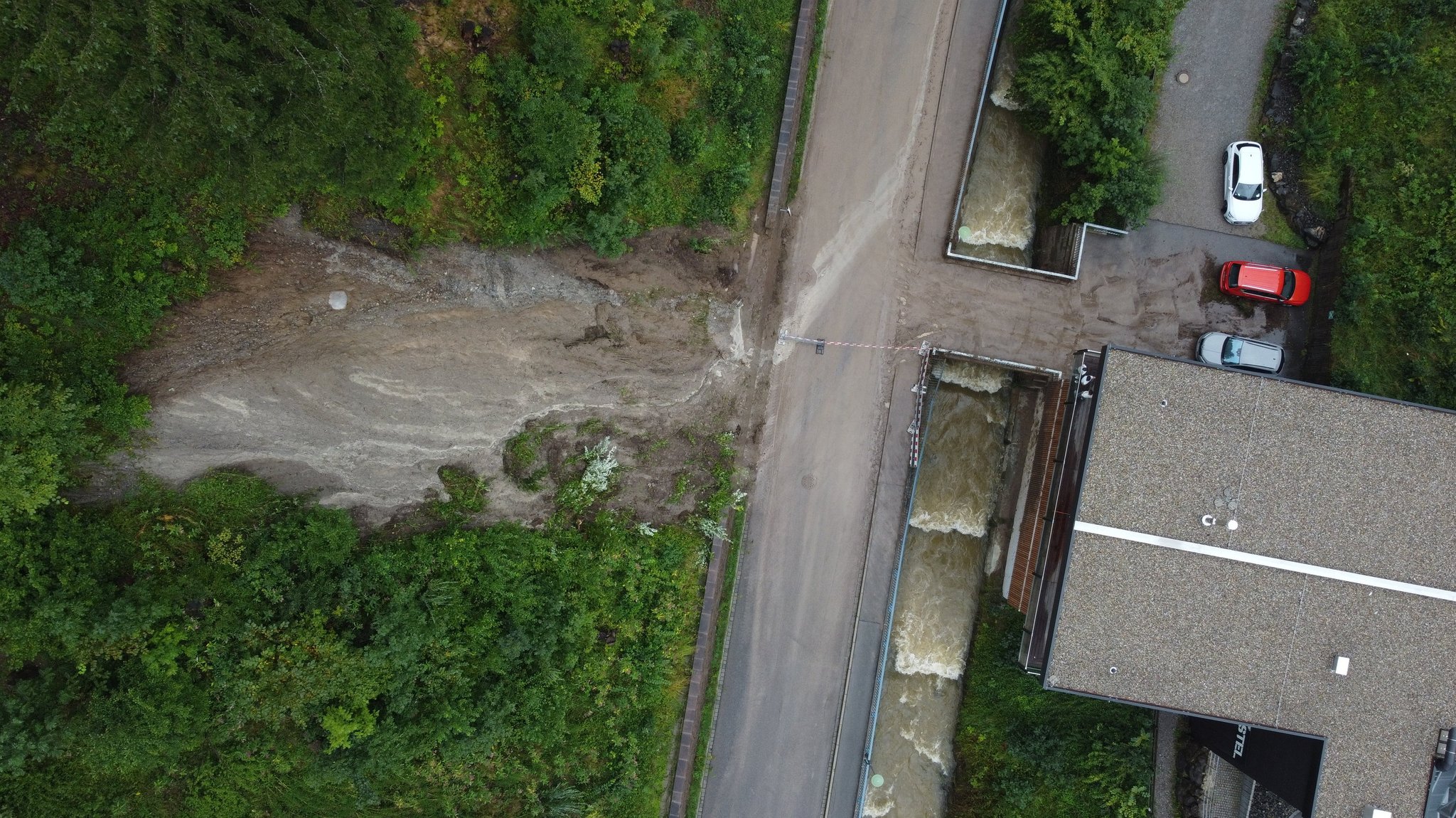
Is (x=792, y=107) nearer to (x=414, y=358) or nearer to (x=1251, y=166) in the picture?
(x=414, y=358)

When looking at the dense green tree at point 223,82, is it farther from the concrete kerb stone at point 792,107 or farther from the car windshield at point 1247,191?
the car windshield at point 1247,191

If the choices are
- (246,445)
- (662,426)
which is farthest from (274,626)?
(662,426)

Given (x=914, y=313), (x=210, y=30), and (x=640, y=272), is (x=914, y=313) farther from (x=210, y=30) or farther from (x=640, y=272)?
(x=210, y=30)

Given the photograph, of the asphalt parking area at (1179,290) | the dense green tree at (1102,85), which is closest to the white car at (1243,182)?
the asphalt parking area at (1179,290)

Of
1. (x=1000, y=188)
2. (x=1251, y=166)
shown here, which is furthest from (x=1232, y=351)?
(x=1000, y=188)

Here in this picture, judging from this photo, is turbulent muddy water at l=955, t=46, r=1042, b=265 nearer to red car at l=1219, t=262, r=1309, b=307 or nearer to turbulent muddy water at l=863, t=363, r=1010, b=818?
turbulent muddy water at l=863, t=363, r=1010, b=818
